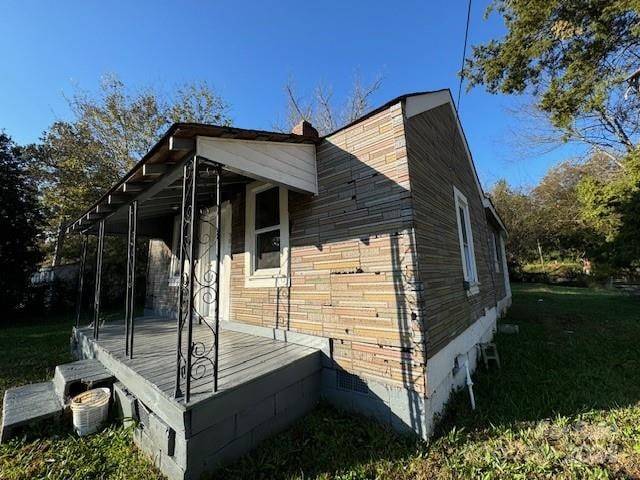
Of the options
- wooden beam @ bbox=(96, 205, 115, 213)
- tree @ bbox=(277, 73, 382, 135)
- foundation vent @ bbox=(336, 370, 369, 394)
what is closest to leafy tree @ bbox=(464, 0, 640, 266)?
tree @ bbox=(277, 73, 382, 135)

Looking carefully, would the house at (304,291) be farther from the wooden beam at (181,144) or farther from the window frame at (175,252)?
the window frame at (175,252)

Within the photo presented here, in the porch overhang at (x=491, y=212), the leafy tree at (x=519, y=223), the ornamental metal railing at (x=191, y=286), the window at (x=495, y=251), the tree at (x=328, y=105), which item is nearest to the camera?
the ornamental metal railing at (x=191, y=286)

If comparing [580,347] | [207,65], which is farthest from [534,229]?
[207,65]

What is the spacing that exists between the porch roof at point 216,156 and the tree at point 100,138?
12179 mm

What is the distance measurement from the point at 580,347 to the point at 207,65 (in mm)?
11994

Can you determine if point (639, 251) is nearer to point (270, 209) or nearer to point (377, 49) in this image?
point (377, 49)

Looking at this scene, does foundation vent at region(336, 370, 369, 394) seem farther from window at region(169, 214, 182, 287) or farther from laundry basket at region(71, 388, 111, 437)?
window at region(169, 214, 182, 287)

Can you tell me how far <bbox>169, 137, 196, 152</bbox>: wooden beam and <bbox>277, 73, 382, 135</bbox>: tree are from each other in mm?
12742

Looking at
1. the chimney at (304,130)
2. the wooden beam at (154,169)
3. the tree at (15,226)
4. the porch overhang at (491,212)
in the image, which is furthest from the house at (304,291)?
the tree at (15,226)

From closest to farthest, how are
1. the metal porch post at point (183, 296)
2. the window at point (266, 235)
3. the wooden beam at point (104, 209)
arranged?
the metal porch post at point (183, 296), the window at point (266, 235), the wooden beam at point (104, 209)

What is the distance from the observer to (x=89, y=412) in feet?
10.4

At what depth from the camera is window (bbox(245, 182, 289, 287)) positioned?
4465 millimetres

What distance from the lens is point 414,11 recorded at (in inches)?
240

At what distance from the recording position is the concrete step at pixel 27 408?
120 inches
